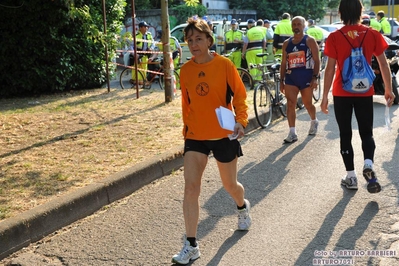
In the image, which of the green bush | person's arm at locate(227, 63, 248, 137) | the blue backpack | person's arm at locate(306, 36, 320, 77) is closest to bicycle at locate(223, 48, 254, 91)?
the green bush

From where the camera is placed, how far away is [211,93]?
416 cm

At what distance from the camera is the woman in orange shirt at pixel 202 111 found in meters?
4.12

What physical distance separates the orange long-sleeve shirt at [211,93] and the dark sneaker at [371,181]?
1890 mm

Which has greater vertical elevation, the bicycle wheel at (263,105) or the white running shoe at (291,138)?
the bicycle wheel at (263,105)

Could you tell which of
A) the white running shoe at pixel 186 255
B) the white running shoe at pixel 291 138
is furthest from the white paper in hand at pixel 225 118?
the white running shoe at pixel 291 138

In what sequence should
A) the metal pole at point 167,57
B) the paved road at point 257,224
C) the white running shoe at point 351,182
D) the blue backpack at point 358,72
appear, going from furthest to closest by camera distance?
the metal pole at point 167,57
the white running shoe at point 351,182
the blue backpack at point 358,72
the paved road at point 257,224

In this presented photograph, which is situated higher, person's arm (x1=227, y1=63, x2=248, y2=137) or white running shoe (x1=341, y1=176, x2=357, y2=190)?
person's arm (x1=227, y1=63, x2=248, y2=137)

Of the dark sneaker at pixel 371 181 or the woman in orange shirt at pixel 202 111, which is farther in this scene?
the dark sneaker at pixel 371 181

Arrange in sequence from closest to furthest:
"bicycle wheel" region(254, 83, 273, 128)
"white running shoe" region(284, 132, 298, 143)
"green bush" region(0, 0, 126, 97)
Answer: "white running shoe" region(284, 132, 298, 143), "bicycle wheel" region(254, 83, 273, 128), "green bush" region(0, 0, 126, 97)

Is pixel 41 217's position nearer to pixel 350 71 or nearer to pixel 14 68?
pixel 350 71

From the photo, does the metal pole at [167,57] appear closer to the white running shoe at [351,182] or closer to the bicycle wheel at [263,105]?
the bicycle wheel at [263,105]

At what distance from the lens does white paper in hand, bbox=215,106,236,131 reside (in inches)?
159

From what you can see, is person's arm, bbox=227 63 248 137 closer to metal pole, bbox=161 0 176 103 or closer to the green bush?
metal pole, bbox=161 0 176 103

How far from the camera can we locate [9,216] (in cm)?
479
